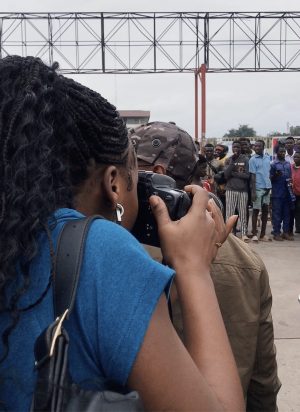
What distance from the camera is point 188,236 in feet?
3.32

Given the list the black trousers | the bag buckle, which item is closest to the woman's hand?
the bag buckle

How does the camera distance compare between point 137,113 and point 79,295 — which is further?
point 137,113

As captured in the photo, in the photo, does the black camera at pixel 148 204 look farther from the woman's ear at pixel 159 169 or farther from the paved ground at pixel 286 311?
the paved ground at pixel 286 311

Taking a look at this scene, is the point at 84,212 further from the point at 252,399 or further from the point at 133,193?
the point at 252,399

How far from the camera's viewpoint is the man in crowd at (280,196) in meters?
8.34

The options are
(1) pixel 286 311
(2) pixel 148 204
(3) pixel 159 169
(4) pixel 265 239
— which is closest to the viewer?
(2) pixel 148 204

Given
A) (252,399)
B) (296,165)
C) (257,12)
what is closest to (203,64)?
(257,12)

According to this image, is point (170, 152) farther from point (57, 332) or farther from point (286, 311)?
point (286, 311)

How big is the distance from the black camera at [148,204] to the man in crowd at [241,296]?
167mm

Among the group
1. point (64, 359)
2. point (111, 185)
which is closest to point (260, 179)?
point (111, 185)

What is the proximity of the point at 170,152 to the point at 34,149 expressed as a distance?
3.31 ft

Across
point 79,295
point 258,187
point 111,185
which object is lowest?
point 258,187

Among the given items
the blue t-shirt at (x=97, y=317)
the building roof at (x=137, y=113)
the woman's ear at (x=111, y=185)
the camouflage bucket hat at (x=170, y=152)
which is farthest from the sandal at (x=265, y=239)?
the building roof at (x=137, y=113)

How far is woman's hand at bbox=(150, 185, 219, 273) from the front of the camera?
991 millimetres
